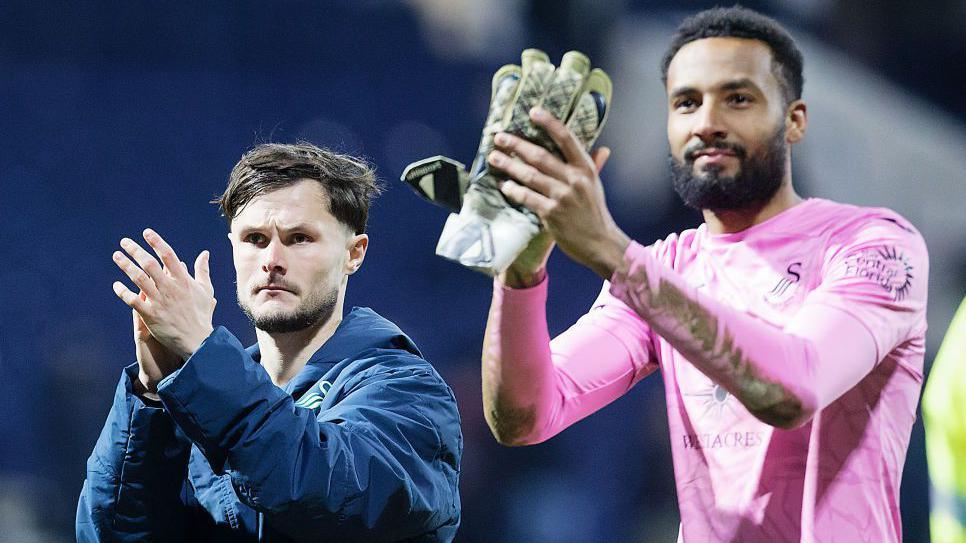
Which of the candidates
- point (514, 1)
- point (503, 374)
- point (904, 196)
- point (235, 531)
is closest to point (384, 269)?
point (514, 1)

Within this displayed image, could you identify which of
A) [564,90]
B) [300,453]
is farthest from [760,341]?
[300,453]

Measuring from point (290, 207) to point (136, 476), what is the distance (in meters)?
0.66

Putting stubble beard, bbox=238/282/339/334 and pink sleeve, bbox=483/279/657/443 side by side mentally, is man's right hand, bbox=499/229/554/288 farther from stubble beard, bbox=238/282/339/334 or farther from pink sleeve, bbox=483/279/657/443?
stubble beard, bbox=238/282/339/334

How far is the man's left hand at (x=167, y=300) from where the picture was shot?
84.0 inches

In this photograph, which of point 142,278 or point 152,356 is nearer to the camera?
point 142,278

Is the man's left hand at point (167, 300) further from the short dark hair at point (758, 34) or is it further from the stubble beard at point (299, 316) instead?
the short dark hair at point (758, 34)

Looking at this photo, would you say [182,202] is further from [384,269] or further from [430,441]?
[430,441]

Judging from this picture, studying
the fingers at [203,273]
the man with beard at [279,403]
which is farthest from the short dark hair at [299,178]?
the fingers at [203,273]

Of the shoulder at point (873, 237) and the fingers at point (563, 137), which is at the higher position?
the fingers at point (563, 137)

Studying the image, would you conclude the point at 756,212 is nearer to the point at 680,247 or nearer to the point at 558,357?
the point at 680,247

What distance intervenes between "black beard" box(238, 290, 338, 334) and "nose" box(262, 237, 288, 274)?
0.09 meters

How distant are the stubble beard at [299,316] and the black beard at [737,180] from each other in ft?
2.77

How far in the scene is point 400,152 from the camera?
518 centimetres

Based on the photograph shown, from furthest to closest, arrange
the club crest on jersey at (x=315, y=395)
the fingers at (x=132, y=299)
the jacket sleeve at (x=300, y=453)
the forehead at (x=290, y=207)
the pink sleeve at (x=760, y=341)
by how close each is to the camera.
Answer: the forehead at (x=290, y=207), the club crest on jersey at (x=315, y=395), the fingers at (x=132, y=299), the jacket sleeve at (x=300, y=453), the pink sleeve at (x=760, y=341)
